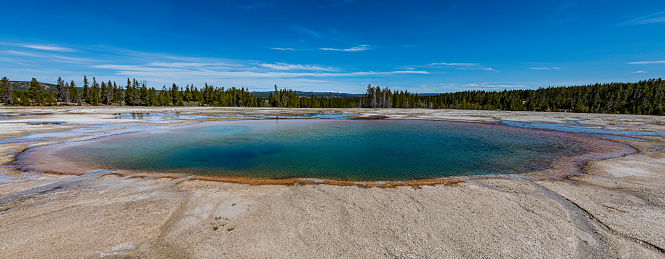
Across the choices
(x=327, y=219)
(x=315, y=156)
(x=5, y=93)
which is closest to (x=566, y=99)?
(x=315, y=156)

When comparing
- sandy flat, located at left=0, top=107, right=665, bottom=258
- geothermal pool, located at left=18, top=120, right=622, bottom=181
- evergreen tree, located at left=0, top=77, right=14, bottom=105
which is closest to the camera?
sandy flat, located at left=0, top=107, right=665, bottom=258

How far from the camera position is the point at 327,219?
8.93m

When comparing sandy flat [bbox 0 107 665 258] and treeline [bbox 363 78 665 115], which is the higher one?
treeline [bbox 363 78 665 115]

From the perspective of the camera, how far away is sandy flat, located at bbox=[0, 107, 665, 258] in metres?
7.04

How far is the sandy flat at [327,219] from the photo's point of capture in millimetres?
7035

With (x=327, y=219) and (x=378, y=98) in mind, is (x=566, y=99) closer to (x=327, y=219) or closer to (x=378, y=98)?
(x=378, y=98)

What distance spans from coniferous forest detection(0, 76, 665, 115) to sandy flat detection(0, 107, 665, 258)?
11083 cm

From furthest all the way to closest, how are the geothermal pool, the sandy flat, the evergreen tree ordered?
1. the evergreen tree
2. the geothermal pool
3. the sandy flat

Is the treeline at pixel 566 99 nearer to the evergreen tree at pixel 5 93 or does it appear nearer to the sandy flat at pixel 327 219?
the sandy flat at pixel 327 219

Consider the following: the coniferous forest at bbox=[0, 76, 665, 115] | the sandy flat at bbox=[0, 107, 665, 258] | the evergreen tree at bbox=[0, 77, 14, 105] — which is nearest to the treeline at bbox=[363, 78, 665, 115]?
the coniferous forest at bbox=[0, 76, 665, 115]

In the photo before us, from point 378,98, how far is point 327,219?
128784mm

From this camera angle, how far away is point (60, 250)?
22.2 feet

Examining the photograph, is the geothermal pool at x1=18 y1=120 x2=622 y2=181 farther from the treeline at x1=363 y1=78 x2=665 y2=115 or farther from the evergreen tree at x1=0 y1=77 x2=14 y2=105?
the evergreen tree at x1=0 y1=77 x2=14 y2=105

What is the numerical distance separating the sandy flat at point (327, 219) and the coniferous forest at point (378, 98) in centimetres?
11083
